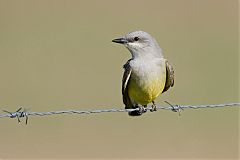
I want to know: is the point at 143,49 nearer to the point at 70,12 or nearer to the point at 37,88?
the point at 37,88

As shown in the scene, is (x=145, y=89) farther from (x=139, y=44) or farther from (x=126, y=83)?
(x=139, y=44)

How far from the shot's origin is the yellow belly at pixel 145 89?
769 cm

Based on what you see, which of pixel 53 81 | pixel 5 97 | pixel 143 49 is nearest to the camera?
pixel 143 49

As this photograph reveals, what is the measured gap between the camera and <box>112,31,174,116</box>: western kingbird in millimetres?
7719

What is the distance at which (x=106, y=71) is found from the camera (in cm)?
1430

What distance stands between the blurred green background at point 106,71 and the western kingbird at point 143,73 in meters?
3.02

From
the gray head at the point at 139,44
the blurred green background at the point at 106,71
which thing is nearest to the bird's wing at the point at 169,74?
the gray head at the point at 139,44

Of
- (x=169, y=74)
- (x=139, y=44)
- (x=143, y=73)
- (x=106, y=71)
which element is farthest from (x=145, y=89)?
(x=106, y=71)

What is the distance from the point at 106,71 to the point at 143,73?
6581 millimetres

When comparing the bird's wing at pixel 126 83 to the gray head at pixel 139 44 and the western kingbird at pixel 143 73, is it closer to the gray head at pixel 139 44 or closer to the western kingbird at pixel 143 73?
the western kingbird at pixel 143 73

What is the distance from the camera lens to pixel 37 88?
1325cm

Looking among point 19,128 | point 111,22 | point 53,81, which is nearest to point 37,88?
point 53,81

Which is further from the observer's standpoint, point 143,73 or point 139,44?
point 139,44

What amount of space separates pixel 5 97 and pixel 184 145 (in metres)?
3.24
